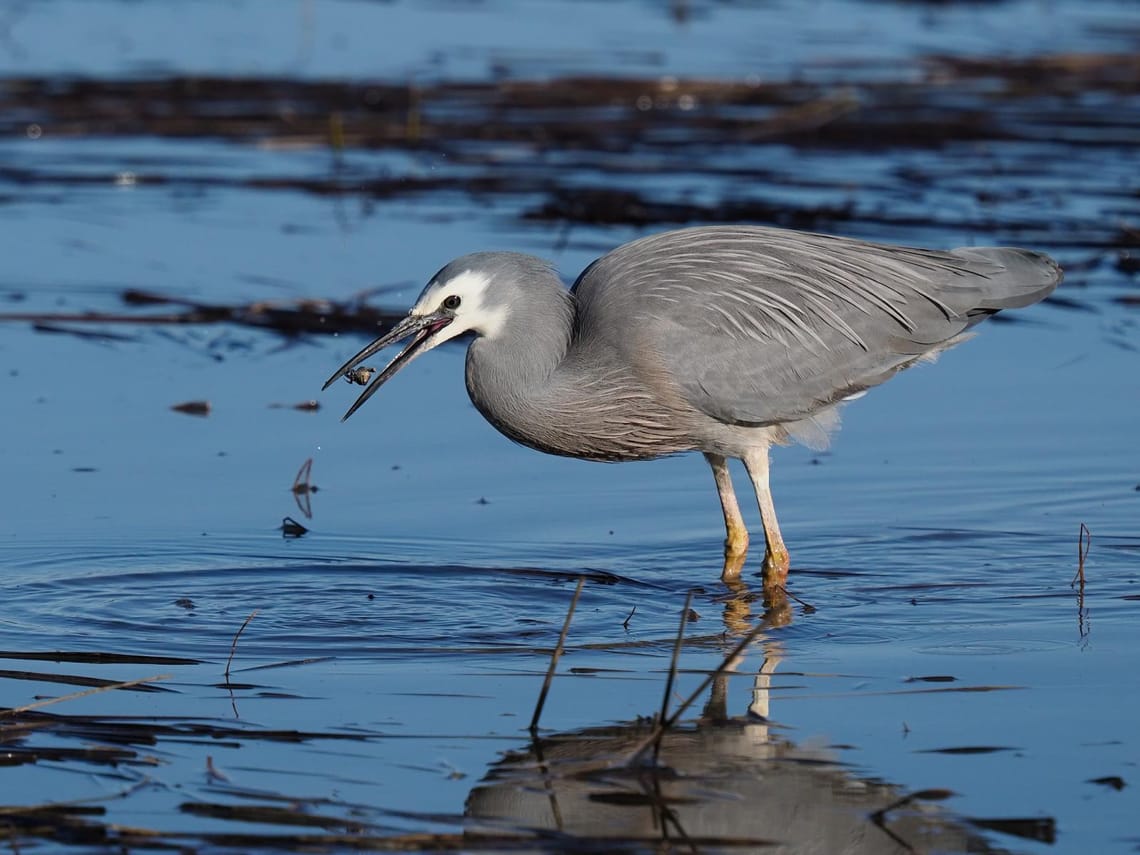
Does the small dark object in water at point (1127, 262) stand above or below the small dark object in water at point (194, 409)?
above

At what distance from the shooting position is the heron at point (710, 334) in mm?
7039

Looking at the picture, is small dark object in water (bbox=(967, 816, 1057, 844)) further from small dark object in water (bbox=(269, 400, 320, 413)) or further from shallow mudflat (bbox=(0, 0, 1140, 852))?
small dark object in water (bbox=(269, 400, 320, 413))

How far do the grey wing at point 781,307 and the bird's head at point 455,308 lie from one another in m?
0.51

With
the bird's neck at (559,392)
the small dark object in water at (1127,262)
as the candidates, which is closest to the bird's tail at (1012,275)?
the bird's neck at (559,392)

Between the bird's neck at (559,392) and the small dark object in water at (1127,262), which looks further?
the small dark object in water at (1127,262)

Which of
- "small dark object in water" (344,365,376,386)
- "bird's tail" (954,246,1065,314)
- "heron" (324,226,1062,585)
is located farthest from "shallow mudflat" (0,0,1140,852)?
"bird's tail" (954,246,1065,314)

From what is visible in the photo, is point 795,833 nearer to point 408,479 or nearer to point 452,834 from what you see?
point 452,834

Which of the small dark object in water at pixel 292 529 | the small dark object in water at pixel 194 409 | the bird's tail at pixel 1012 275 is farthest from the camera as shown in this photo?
the small dark object in water at pixel 194 409

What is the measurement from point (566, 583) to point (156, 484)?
2.01 m

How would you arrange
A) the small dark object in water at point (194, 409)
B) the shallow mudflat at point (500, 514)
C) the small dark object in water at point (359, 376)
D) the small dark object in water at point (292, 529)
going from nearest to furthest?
the shallow mudflat at point (500, 514) → the small dark object in water at point (359, 376) → the small dark object in water at point (292, 529) → the small dark object in water at point (194, 409)

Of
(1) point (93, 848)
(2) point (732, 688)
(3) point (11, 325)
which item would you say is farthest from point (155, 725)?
(3) point (11, 325)

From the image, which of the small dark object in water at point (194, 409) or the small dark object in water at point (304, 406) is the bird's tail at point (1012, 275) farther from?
the small dark object in water at point (194, 409)

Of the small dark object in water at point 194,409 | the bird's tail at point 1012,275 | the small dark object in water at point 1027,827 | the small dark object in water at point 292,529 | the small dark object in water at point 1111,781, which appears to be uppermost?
the bird's tail at point 1012,275

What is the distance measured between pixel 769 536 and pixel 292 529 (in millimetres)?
1830
